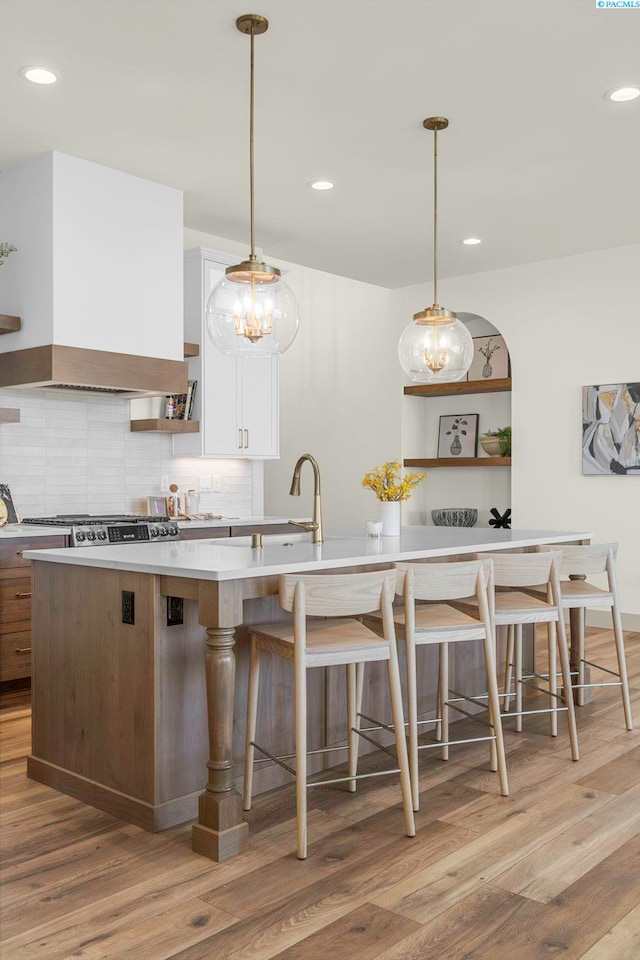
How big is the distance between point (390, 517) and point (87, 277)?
2111 millimetres

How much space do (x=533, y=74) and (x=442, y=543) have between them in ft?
6.62

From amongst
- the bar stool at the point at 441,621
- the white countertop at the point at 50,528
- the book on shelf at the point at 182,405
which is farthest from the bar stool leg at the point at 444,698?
the book on shelf at the point at 182,405

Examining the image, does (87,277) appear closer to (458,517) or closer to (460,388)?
(460,388)

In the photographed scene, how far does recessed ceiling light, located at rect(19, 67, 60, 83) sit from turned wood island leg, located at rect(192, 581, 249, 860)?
2361 millimetres

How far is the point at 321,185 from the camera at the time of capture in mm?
4797

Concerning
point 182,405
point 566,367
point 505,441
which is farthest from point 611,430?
point 182,405

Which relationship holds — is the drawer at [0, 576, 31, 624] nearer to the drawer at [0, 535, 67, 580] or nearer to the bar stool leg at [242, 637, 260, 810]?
the drawer at [0, 535, 67, 580]

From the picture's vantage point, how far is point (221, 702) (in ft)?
8.29

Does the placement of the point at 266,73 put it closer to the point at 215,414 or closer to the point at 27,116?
the point at 27,116

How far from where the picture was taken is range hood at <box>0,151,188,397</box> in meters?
4.41

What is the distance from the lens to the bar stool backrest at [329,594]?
2.54 m

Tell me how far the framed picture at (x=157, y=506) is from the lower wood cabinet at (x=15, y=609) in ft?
4.28

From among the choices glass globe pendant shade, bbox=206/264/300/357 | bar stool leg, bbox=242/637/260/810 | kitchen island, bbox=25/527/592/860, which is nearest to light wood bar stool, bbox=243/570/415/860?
bar stool leg, bbox=242/637/260/810

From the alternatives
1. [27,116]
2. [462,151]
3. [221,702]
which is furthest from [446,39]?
[221,702]
